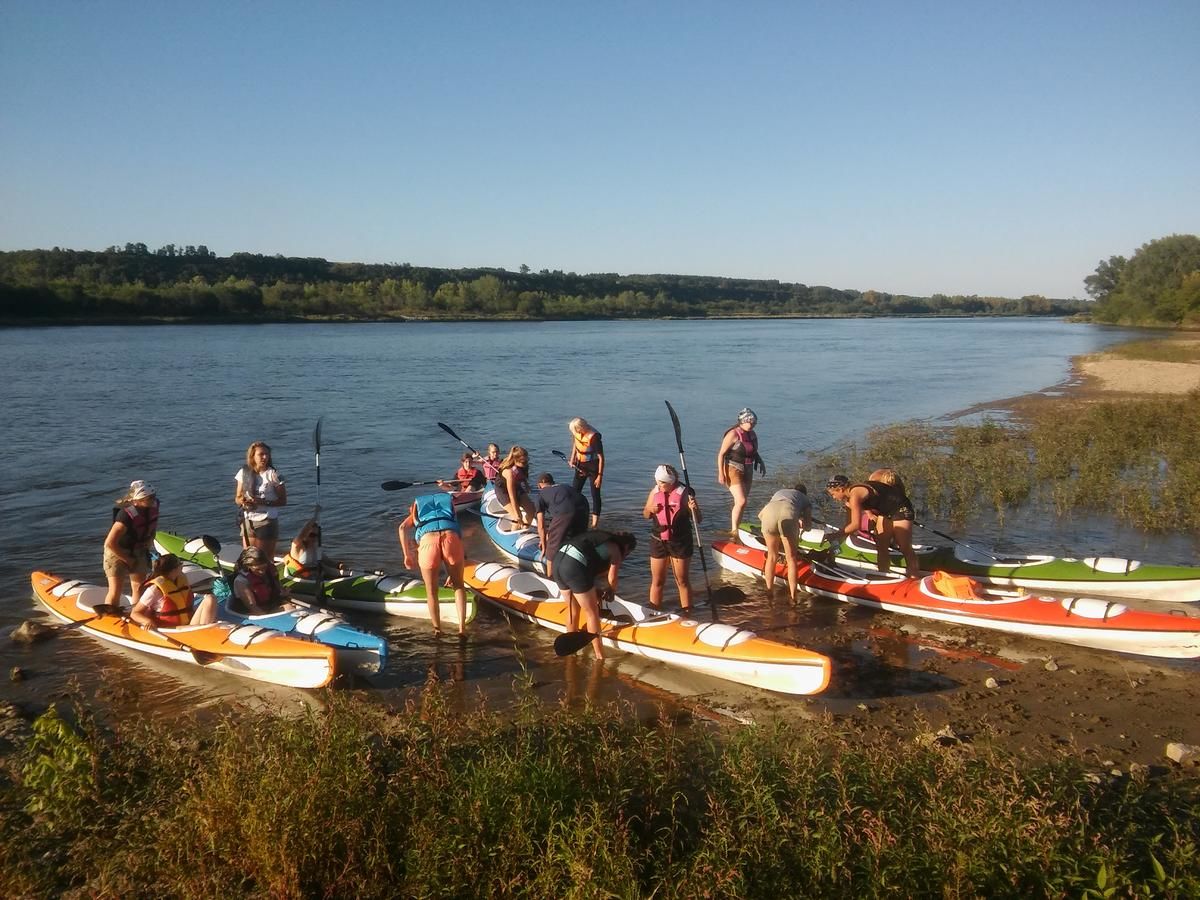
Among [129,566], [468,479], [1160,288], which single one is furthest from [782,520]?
[1160,288]

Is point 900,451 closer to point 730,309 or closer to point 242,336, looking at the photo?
point 242,336

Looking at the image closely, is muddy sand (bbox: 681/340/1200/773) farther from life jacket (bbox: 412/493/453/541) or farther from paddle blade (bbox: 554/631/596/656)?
life jacket (bbox: 412/493/453/541)

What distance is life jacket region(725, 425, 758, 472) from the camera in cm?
1012

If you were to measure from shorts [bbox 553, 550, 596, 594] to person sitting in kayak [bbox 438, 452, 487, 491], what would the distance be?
22.2 feet

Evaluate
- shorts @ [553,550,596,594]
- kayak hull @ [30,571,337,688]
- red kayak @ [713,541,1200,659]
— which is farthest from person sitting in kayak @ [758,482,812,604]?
kayak hull @ [30,571,337,688]

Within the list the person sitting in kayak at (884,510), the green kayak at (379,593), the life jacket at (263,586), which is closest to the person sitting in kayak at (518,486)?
the green kayak at (379,593)

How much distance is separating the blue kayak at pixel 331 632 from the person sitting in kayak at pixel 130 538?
0.93 meters

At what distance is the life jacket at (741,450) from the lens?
399 inches

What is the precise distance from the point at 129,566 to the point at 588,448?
522 centimetres

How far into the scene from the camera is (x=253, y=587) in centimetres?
752

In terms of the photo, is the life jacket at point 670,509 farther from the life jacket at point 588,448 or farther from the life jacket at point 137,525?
the life jacket at point 137,525

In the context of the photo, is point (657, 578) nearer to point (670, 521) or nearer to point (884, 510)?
point (670, 521)

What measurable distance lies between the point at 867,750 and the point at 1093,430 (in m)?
→ 15.5

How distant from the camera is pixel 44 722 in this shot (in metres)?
4.97
